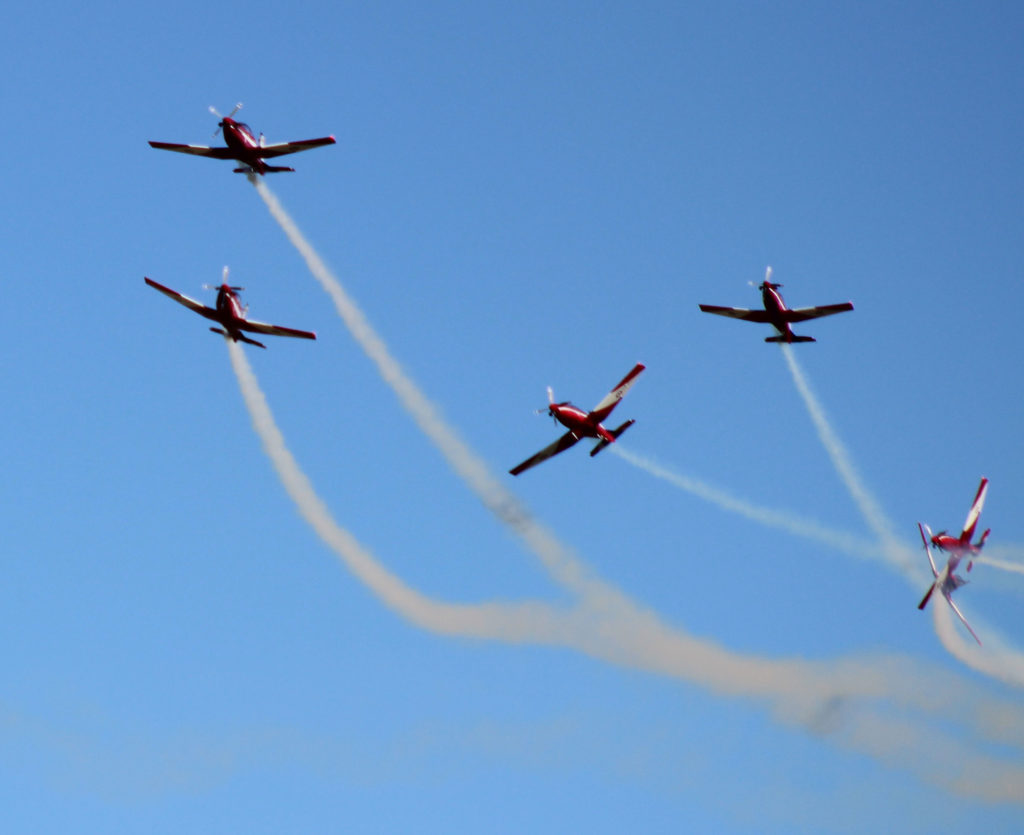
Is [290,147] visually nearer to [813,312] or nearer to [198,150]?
[198,150]

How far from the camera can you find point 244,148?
103m

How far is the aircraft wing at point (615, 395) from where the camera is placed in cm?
10219

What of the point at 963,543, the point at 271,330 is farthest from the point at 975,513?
the point at 271,330

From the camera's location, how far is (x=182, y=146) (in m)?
104

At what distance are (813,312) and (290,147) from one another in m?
34.2

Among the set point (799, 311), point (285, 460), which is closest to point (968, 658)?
point (799, 311)

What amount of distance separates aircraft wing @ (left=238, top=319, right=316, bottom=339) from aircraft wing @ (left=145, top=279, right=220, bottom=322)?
1.74 m

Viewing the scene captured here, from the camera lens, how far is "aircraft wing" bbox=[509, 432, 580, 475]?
104 metres

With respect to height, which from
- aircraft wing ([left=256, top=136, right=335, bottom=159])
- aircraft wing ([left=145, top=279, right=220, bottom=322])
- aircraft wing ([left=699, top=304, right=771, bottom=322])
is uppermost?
aircraft wing ([left=699, top=304, right=771, bottom=322])

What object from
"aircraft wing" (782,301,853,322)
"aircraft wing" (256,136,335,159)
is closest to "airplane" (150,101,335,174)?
"aircraft wing" (256,136,335,159)

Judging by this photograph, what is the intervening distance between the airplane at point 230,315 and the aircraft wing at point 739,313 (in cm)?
2697

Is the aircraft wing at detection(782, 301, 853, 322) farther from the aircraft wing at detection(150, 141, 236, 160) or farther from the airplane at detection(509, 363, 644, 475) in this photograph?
the aircraft wing at detection(150, 141, 236, 160)

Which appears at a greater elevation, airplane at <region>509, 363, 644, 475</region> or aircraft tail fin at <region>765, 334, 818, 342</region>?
aircraft tail fin at <region>765, 334, 818, 342</region>

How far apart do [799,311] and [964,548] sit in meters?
21.5
